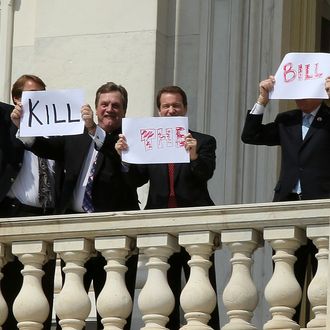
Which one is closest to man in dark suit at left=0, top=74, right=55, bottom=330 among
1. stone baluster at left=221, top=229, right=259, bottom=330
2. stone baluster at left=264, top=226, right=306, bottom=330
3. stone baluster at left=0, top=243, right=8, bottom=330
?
stone baluster at left=0, top=243, right=8, bottom=330

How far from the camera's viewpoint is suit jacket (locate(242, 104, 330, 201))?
590 inches

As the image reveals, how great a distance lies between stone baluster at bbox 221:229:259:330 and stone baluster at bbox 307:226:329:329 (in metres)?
0.43

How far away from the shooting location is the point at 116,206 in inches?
611

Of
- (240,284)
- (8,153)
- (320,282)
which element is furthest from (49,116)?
(320,282)

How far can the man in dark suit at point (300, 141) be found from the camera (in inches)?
591

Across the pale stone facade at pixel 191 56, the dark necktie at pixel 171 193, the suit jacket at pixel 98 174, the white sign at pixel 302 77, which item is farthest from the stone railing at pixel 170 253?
the pale stone facade at pixel 191 56

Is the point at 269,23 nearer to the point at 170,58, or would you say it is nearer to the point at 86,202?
the point at 170,58

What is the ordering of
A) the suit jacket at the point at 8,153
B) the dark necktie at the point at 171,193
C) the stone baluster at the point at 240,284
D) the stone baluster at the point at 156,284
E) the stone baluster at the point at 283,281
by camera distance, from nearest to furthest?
the stone baluster at the point at 283,281 < the stone baluster at the point at 240,284 < the stone baluster at the point at 156,284 < the dark necktie at the point at 171,193 < the suit jacket at the point at 8,153

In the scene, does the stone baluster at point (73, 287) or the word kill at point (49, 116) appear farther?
the word kill at point (49, 116)

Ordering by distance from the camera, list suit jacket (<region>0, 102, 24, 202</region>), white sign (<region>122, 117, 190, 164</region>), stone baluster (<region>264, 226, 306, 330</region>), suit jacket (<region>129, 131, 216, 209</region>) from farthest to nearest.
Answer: suit jacket (<region>0, 102, 24, 202</region>) → suit jacket (<region>129, 131, 216, 209</region>) → white sign (<region>122, 117, 190, 164</region>) → stone baluster (<region>264, 226, 306, 330</region>)

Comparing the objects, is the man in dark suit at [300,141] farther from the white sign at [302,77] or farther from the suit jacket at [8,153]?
the suit jacket at [8,153]

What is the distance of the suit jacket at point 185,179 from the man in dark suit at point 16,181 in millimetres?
719

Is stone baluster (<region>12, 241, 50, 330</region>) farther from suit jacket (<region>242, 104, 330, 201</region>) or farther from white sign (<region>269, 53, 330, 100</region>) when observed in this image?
white sign (<region>269, 53, 330, 100</region>)

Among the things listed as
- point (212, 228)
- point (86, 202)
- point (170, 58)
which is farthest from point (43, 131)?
point (170, 58)
